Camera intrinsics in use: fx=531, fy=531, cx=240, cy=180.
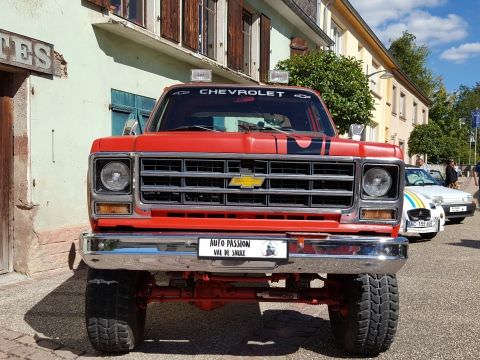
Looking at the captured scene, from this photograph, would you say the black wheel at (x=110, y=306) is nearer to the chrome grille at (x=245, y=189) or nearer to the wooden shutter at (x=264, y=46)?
the chrome grille at (x=245, y=189)

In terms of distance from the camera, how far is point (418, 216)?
935cm

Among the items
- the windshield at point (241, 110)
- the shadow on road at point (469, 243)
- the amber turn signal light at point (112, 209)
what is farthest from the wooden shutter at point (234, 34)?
the amber turn signal light at point (112, 209)

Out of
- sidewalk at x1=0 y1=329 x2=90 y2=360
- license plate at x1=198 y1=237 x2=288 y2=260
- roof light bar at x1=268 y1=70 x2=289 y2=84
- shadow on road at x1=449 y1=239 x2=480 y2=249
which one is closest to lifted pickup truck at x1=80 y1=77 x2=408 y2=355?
license plate at x1=198 y1=237 x2=288 y2=260

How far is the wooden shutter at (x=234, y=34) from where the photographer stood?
38.6ft

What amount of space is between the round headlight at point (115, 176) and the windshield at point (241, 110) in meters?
1.11

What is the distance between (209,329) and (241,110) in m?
1.88

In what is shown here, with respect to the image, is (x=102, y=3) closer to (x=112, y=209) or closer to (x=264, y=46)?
(x=112, y=209)

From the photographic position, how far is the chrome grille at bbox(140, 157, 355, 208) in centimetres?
326

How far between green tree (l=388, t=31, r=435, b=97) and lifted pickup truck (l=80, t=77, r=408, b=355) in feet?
172

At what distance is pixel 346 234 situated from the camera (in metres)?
3.28

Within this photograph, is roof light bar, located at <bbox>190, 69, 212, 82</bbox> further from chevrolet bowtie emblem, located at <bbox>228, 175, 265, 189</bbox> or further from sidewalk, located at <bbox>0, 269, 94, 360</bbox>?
sidewalk, located at <bbox>0, 269, 94, 360</bbox>

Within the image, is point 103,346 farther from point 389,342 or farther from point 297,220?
point 389,342

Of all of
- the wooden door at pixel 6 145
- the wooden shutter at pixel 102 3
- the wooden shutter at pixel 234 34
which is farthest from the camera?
the wooden shutter at pixel 234 34

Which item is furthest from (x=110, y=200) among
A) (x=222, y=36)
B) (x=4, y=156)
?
(x=222, y=36)
